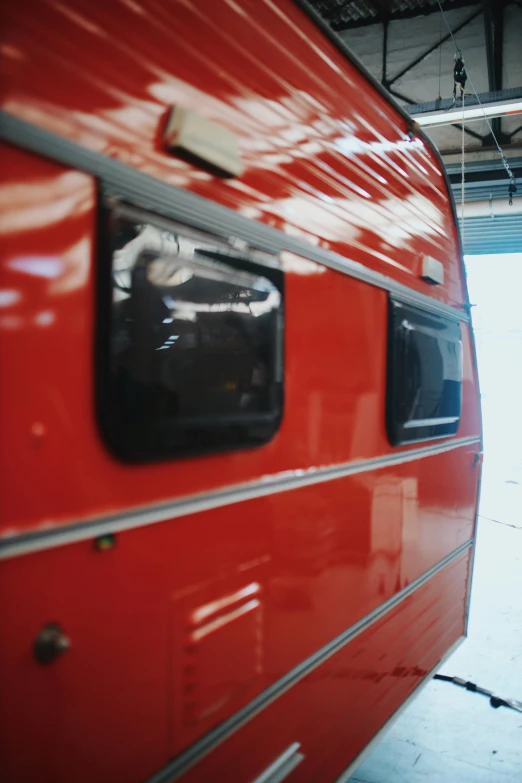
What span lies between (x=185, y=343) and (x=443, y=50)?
19.3ft

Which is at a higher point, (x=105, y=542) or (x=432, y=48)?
(x=432, y=48)

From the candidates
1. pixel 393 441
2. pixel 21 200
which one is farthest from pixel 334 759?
pixel 21 200

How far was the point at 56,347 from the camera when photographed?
3.27 ft

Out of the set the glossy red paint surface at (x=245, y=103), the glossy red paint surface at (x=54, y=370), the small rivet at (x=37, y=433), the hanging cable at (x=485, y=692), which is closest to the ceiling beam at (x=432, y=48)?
the glossy red paint surface at (x=245, y=103)

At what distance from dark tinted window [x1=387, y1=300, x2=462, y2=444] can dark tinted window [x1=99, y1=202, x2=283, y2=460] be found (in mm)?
831

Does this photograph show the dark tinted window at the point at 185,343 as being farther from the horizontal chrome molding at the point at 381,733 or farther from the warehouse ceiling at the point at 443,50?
the warehouse ceiling at the point at 443,50

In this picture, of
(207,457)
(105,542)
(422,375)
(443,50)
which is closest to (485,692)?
(422,375)

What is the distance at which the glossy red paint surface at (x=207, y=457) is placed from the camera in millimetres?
962

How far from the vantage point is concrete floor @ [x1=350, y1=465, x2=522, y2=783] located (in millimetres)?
2635

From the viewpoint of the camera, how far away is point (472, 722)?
3.02 meters

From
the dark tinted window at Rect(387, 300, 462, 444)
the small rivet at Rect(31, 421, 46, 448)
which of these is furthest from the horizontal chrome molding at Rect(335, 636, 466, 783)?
the small rivet at Rect(31, 421, 46, 448)

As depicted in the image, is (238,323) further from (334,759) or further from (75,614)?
(334,759)

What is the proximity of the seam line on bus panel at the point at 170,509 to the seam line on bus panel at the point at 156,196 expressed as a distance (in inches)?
24.6

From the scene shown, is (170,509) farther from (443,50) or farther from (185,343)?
(443,50)
